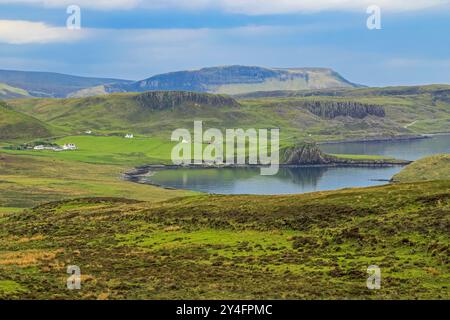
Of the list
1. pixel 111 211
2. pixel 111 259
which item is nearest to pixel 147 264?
pixel 111 259

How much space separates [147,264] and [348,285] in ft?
60.1

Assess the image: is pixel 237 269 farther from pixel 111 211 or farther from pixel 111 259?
pixel 111 211

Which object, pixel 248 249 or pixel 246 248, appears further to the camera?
pixel 246 248

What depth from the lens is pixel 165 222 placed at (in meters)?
78.0

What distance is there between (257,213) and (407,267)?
94.9ft

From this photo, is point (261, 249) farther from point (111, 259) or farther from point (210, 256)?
point (111, 259)

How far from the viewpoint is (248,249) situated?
59.8 metres

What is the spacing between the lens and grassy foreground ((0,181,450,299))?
4397 centimetres

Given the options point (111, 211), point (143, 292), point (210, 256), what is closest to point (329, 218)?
point (210, 256)

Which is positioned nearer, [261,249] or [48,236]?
[261,249]

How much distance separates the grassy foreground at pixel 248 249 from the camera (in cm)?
4397

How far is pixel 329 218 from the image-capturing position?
2675 inches
